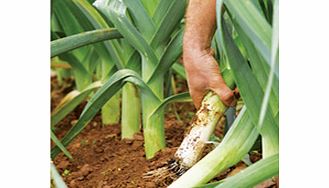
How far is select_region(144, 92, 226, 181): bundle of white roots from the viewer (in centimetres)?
116

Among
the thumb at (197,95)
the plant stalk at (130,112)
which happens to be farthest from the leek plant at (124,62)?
the thumb at (197,95)

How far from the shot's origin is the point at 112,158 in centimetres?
133

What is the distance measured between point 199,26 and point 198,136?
0.49 ft

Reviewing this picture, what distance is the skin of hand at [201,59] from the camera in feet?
3.73

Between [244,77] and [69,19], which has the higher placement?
[69,19]

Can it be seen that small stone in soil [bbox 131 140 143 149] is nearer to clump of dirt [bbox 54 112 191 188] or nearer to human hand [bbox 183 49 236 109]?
clump of dirt [bbox 54 112 191 188]

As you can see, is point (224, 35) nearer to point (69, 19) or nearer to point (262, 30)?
point (262, 30)

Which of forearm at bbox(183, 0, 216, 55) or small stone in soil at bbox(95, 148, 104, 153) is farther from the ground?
forearm at bbox(183, 0, 216, 55)

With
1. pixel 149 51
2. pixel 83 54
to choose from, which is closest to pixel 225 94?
pixel 149 51

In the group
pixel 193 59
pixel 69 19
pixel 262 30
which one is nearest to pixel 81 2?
pixel 69 19

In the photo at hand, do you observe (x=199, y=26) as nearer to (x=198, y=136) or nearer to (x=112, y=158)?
(x=198, y=136)

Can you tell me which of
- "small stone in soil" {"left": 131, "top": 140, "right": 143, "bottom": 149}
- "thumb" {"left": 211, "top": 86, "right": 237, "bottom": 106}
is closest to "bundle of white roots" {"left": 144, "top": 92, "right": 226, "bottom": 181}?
"thumb" {"left": 211, "top": 86, "right": 237, "bottom": 106}
